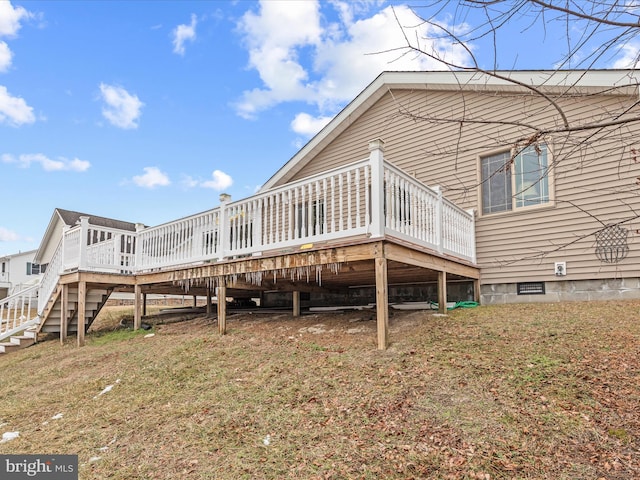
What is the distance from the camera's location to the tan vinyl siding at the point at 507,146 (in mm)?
7188

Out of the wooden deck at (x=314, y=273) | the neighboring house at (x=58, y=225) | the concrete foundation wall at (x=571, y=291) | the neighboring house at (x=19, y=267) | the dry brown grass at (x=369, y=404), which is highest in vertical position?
the neighboring house at (x=58, y=225)

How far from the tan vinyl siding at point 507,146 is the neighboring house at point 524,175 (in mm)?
21

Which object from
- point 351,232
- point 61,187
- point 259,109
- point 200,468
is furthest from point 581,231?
point 61,187

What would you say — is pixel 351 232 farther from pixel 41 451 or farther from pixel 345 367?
pixel 41 451

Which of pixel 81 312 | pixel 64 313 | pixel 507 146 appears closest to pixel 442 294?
pixel 507 146

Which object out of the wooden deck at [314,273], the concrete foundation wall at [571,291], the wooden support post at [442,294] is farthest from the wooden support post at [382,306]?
the concrete foundation wall at [571,291]

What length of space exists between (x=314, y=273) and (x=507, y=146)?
17.5 feet

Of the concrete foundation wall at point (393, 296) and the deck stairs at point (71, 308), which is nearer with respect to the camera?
the concrete foundation wall at point (393, 296)

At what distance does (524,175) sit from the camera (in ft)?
27.3

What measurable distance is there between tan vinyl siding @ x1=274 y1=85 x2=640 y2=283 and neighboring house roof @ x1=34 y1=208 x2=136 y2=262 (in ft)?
70.9

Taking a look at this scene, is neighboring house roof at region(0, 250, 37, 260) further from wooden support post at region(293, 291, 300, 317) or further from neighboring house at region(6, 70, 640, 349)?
wooden support post at region(293, 291, 300, 317)

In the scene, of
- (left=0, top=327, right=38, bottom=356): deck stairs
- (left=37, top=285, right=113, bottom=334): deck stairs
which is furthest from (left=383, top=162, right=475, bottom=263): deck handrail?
(left=0, top=327, right=38, bottom=356): deck stairs

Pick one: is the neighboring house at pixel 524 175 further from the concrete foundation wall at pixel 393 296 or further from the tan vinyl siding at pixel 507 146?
the concrete foundation wall at pixel 393 296

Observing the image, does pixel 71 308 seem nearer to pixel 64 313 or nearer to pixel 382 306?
pixel 64 313
